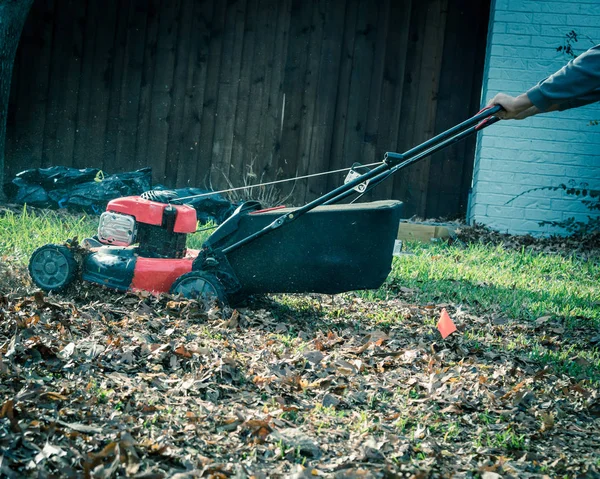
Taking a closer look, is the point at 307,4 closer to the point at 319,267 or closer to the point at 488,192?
the point at 488,192

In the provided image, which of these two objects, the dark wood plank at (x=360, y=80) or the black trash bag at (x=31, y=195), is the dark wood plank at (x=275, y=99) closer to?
the dark wood plank at (x=360, y=80)

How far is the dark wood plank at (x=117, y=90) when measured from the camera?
8492mm

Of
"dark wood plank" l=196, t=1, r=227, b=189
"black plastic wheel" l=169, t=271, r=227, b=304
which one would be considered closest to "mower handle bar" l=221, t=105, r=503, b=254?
"black plastic wheel" l=169, t=271, r=227, b=304

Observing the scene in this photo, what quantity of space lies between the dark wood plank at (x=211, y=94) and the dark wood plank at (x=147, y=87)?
598mm

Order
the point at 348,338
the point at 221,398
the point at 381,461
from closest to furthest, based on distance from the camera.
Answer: the point at 381,461 < the point at 221,398 < the point at 348,338

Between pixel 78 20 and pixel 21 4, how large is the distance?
1.88m

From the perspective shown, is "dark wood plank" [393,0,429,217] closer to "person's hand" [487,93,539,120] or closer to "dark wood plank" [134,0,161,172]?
"dark wood plank" [134,0,161,172]

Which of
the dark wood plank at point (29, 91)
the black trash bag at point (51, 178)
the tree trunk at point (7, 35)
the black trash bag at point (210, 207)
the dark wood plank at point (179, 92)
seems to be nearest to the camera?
the tree trunk at point (7, 35)

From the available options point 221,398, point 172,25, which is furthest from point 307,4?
point 221,398

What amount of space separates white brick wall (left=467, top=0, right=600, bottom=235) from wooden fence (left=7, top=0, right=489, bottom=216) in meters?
0.63

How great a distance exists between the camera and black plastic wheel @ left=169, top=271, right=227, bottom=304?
4023mm

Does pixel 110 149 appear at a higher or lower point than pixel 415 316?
higher

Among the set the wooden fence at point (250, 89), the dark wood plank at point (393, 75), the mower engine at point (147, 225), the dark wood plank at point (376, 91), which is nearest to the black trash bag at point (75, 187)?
the wooden fence at point (250, 89)

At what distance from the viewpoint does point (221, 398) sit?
2832mm
